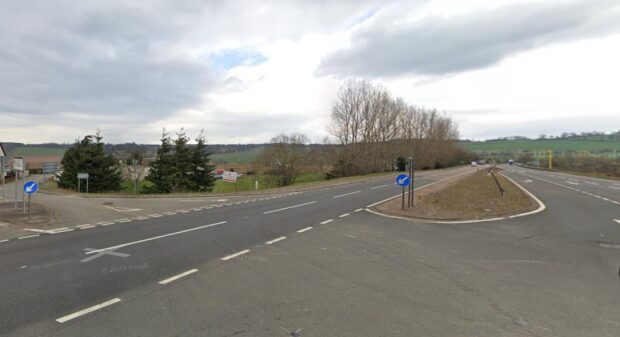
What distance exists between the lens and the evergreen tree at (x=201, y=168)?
43.0m

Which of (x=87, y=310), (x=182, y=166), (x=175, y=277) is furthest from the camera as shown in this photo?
(x=182, y=166)

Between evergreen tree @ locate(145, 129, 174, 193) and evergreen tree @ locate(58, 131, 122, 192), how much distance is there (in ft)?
16.4

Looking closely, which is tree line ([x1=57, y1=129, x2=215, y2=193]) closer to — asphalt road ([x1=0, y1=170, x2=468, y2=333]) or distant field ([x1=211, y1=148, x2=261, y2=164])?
distant field ([x1=211, y1=148, x2=261, y2=164])

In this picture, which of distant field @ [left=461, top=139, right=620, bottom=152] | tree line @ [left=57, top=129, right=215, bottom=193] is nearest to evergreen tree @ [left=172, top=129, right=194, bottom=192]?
tree line @ [left=57, top=129, right=215, bottom=193]

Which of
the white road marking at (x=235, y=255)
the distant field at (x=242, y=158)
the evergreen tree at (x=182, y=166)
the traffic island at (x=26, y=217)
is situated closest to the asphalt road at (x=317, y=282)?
the white road marking at (x=235, y=255)

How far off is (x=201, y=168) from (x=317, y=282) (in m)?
39.6

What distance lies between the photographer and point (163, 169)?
42000 millimetres

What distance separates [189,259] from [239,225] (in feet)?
14.2

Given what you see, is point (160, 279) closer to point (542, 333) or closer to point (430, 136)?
point (542, 333)

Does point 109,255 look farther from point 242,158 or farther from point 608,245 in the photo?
point 242,158

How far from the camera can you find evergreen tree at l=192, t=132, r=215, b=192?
141ft

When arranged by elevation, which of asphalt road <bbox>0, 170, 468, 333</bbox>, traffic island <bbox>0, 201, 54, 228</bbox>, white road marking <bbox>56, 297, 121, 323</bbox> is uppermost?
white road marking <bbox>56, 297, 121, 323</bbox>

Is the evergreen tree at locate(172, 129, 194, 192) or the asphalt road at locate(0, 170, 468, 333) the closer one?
the asphalt road at locate(0, 170, 468, 333)

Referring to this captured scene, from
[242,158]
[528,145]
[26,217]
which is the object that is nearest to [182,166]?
[26,217]
